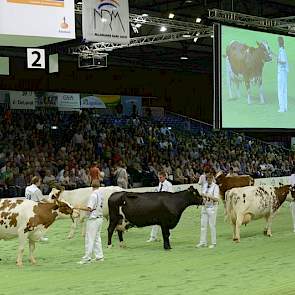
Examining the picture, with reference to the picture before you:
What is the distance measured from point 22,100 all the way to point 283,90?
Result: 15.0m

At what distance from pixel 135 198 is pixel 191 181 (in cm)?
1468

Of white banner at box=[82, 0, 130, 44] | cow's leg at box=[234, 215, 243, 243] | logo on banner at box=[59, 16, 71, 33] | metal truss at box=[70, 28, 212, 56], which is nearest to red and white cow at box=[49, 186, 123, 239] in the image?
cow's leg at box=[234, 215, 243, 243]

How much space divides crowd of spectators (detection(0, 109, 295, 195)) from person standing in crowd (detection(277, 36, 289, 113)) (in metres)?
3.57

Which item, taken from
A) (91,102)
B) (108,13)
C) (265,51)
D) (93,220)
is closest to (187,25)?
(265,51)

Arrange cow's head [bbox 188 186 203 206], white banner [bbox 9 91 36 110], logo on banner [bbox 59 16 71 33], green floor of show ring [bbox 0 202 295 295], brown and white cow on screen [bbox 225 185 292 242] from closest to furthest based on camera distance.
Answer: logo on banner [bbox 59 16 71 33] → green floor of show ring [bbox 0 202 295 295] → cow's head [bbox 188 186 203 206] → brown and white cow on screen [bbox 225 185 292 242] → white banner [bbox 9 91 36 110]

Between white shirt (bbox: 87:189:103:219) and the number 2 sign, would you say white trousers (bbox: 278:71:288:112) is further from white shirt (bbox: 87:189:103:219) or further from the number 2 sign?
white shirt (bbox: 87:189:103:219)

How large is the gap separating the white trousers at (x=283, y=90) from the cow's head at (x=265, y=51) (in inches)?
26.9

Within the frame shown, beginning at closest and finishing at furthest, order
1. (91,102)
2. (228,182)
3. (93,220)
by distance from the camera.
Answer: (93,220), (228,182), (91,102)

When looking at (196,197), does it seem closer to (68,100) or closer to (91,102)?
(68,100)

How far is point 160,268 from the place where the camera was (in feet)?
40.8

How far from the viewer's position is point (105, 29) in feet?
55.7

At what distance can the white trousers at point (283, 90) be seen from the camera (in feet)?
70.7

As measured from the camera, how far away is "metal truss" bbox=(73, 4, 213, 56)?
76.3ft

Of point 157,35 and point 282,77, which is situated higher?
point 157,35
